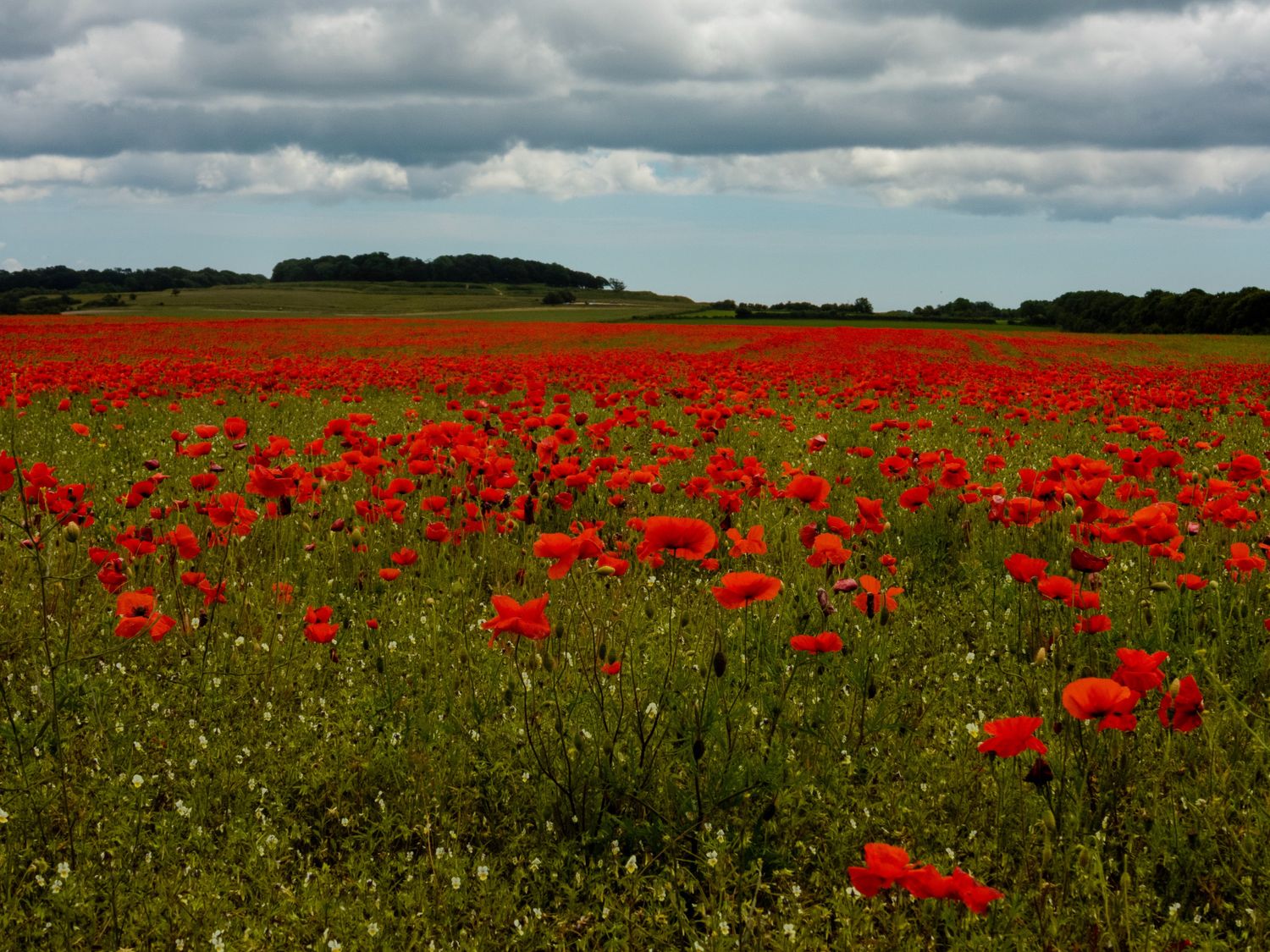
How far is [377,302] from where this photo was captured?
274 ft

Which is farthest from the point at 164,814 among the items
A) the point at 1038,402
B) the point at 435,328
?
the point at 435,328

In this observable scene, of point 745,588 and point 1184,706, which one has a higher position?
point 745,588

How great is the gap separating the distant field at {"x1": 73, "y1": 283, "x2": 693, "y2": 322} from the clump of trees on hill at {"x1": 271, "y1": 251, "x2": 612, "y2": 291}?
11.4 m

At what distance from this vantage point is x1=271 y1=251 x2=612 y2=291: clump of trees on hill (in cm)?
12519

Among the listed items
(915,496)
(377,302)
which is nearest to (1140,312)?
(377,302)

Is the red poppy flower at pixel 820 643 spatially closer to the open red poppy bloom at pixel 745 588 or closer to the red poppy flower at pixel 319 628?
the open red poppy bloom at pixel 745 588

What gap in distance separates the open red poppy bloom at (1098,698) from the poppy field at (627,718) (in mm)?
11

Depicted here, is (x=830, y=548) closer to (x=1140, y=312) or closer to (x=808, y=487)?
(x=808, y=487)

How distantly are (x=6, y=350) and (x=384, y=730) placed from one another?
24.4 meters

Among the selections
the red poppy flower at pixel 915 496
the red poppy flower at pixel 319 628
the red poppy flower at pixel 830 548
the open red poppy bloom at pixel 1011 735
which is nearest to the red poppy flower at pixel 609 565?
the red poppy flower at pixel 830 548

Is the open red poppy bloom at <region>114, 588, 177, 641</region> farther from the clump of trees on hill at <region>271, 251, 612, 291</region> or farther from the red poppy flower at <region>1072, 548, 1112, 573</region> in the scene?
the clump of trees on hill at <region>271, 251, 612, 291</region>

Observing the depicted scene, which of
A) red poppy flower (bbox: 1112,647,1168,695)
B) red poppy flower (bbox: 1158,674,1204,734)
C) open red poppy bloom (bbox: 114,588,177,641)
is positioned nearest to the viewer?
red poppy flower (bbox: 1112,647,1168,695)

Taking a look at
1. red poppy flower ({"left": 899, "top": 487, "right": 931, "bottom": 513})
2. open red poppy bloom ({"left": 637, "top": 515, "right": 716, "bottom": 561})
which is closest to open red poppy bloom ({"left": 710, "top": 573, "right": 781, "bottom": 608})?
open red poppy bloom ({"left": 637, "top": 515, "right": 716, "bottom": 561})

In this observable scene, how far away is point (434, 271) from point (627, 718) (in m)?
130
